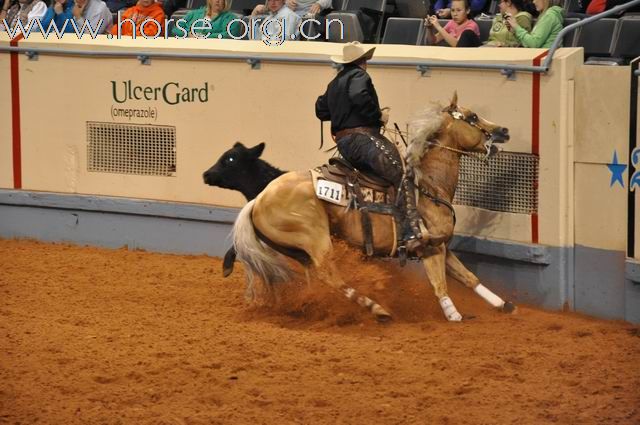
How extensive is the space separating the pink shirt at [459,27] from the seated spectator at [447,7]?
736 millimetres

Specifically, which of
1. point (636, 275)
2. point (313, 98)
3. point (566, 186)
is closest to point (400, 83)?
point (313, 98)

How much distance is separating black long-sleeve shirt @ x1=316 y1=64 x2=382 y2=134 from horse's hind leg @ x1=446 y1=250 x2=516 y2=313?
132 centimetres

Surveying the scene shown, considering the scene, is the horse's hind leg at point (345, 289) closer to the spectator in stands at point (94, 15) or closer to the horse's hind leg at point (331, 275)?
the horse's hind leg at point (331, 275)

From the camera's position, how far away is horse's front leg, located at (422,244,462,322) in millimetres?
9750

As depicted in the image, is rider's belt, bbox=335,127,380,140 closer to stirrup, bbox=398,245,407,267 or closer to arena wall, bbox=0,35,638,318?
stirrup, bbox=398,245,407,267

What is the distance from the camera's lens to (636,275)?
9.46 metres

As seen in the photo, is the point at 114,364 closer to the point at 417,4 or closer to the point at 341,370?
the point at 341,370

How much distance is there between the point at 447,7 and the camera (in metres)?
13.9

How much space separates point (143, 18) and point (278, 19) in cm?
178

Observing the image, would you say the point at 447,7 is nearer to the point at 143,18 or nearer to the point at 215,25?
the point at 215,25

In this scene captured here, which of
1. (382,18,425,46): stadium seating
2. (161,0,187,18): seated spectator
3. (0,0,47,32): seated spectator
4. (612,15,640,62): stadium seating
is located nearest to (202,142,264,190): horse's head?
(382,18,425,46): stadium seating

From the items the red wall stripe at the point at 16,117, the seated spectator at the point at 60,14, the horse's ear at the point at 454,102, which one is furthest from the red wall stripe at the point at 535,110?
the seated spectator at the point at 60,14

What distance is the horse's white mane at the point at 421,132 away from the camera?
9789 mm

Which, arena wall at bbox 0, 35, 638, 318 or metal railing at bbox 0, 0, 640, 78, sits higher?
metal railing at bbox 0, 0, 640, 78
